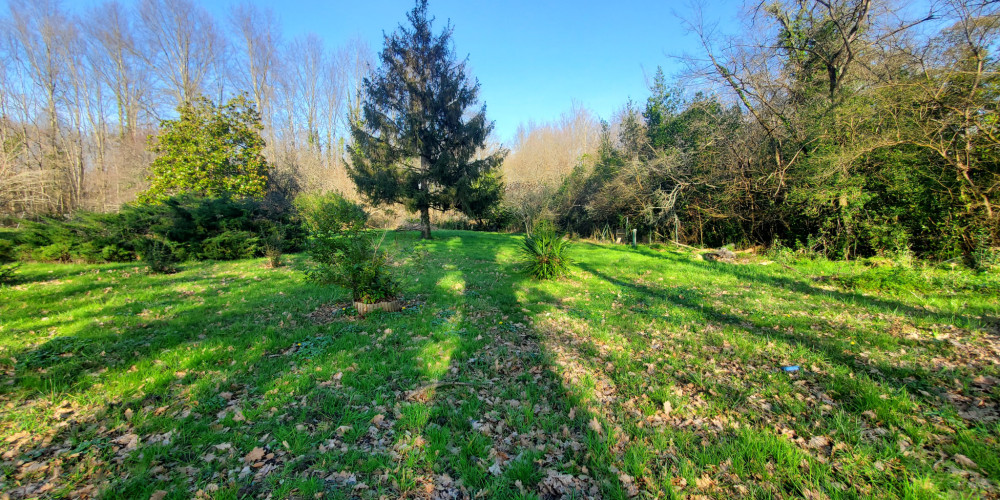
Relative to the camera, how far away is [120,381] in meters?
3.58

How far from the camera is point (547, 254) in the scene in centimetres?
883

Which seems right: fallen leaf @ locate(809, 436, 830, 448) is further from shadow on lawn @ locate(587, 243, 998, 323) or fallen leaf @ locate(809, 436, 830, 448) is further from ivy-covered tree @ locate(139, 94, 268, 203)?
ivy-covered tree @ locate(139, 94, 268, 203)

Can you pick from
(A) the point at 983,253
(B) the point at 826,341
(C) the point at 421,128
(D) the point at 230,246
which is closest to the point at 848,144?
(A) the point at 983,253

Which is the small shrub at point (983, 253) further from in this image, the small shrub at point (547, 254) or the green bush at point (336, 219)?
the green bush at point (336, 219)

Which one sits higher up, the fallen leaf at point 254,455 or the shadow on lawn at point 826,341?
the shadow on lawn at point 826,341

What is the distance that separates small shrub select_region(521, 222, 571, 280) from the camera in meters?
8.78

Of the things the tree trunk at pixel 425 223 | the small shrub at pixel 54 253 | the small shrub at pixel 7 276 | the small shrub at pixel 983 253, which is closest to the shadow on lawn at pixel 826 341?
the small shrub at pixel 983 253

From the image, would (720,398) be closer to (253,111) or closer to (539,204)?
(539,204)

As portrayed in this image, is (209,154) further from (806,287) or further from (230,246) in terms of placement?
(806,287)

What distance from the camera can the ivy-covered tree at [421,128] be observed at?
17625 millimetres

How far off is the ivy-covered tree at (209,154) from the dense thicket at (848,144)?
64.7ft

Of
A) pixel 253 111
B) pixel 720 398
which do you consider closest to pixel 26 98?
pixel 253 111

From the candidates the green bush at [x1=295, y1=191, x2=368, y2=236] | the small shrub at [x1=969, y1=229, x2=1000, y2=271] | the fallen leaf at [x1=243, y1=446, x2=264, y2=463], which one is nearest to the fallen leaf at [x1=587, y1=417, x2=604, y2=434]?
A: the fallen leaf at [x1=243, y1=446, x2=264, y2=463]

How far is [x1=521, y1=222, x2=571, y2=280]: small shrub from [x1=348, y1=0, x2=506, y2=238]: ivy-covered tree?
959 centimetres
